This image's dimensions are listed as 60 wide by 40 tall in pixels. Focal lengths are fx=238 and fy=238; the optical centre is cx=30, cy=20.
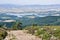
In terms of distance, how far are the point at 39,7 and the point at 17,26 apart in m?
53.4

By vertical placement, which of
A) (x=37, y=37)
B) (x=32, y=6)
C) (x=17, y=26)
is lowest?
(x=32, y=6)

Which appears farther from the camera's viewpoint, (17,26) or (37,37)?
(17,26)

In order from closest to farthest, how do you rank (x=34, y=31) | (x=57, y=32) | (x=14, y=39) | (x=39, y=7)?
1. (x=14, y=39)
2. (x=57, y=32)
3. (x=34, y=31)
4. (x=39, y=7)

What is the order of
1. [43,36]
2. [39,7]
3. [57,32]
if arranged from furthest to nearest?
1. [39,7]
2. [57,32]
3. [43,36]

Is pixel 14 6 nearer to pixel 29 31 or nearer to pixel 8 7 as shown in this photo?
pixel 8 7

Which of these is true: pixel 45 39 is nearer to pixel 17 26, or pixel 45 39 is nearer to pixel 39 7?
pixel 17 26

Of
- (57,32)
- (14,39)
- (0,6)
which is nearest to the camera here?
(14,39)

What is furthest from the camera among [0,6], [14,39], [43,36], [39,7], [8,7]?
[39,7]

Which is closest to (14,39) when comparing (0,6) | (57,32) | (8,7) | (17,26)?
(57,32)

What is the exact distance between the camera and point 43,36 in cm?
1470

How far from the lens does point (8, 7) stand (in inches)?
2707

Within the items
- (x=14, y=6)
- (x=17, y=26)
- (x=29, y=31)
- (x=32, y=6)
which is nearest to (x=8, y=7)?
(x=14, y=6)

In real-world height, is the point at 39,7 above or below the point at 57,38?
below

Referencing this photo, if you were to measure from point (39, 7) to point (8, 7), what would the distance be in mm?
10980
